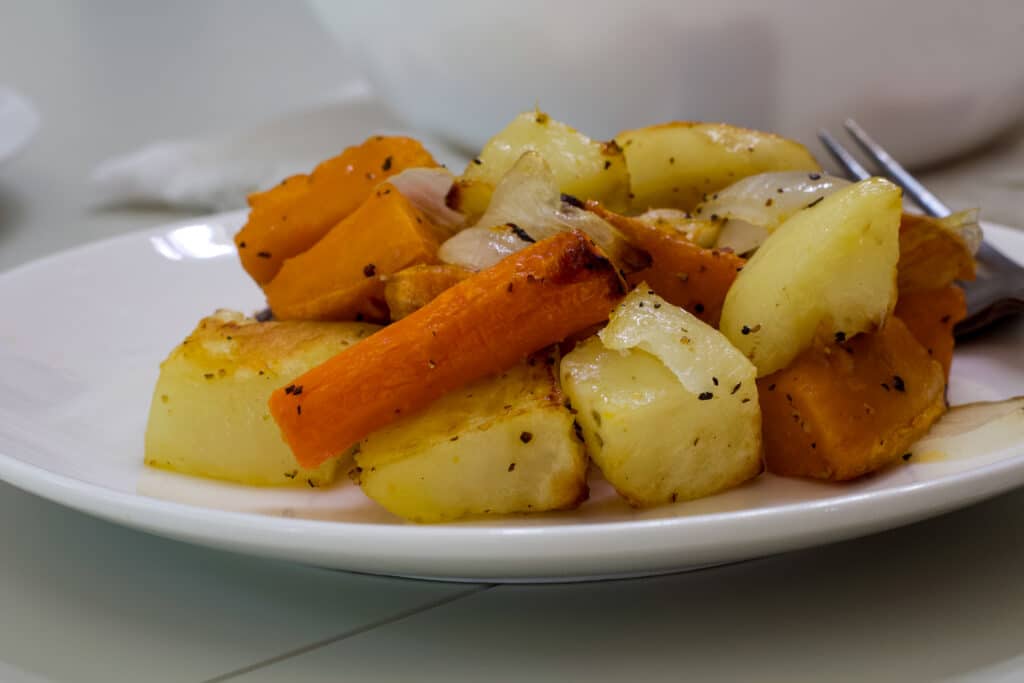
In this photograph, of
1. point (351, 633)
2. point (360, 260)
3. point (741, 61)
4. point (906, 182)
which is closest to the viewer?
point (351, 633)

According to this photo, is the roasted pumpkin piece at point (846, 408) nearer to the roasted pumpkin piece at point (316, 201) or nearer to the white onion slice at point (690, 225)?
the white onion slice at point (690, 225)

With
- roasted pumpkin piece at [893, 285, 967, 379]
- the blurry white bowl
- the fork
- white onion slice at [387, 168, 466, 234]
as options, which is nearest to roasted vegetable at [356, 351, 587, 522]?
white onion slice at [387, 168, 466, 234]

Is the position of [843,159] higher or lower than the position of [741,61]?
lower

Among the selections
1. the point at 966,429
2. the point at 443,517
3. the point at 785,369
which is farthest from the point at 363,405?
the point at 966,429

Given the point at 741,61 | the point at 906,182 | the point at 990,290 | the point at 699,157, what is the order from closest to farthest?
the point at 699,157 < the point at 990,290 < the point at 906,182 < the point at 741,61

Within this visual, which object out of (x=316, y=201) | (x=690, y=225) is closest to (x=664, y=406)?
(x=690, y=225)

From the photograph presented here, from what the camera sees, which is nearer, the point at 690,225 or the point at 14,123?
the point at 690,225

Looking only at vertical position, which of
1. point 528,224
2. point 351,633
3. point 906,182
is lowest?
Result: point 351,633

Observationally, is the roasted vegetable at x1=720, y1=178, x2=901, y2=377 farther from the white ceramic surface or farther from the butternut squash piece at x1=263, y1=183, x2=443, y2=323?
the white ceramic surface

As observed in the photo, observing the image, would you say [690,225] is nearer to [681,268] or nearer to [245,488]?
[681,268]
